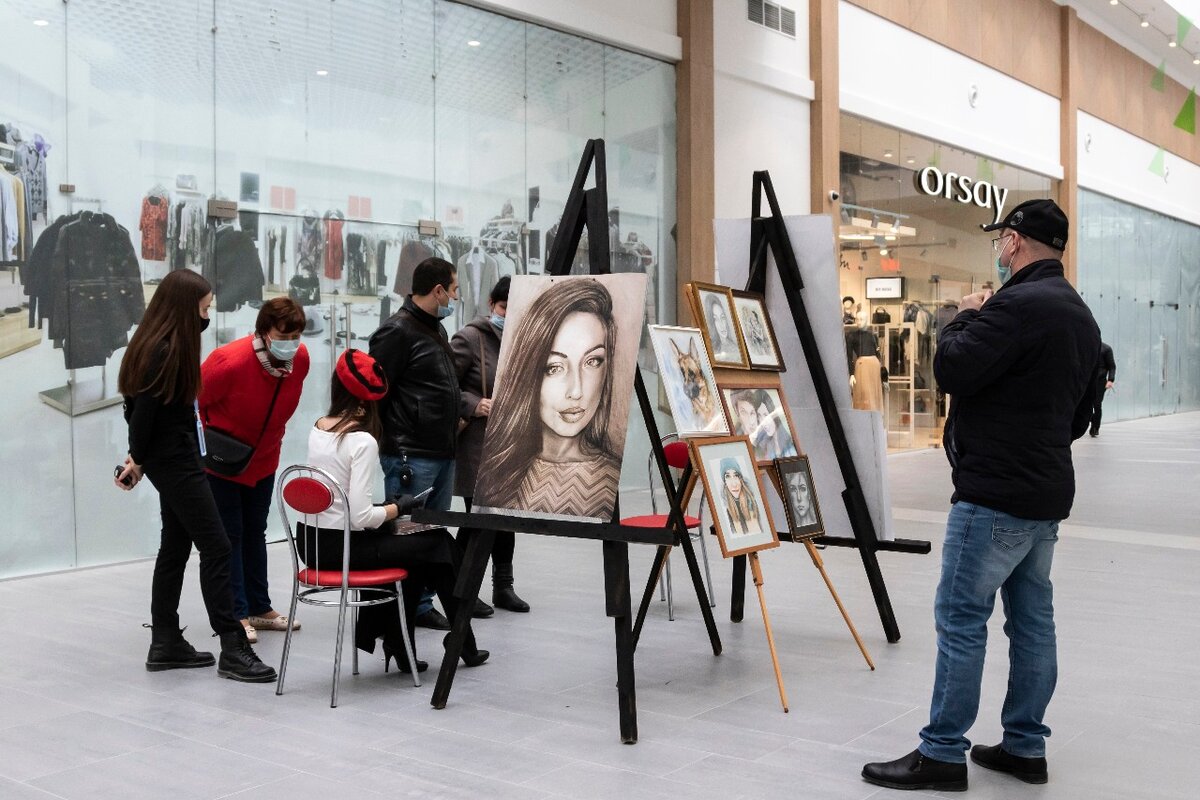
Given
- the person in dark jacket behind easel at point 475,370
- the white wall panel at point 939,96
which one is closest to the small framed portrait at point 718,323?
the person in dark jacket behind easel at point 475,370

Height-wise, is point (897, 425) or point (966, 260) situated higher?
point (966, 260)

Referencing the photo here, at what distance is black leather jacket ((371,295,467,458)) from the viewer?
540 cm

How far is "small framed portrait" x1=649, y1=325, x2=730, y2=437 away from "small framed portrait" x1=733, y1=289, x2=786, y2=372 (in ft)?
1.44

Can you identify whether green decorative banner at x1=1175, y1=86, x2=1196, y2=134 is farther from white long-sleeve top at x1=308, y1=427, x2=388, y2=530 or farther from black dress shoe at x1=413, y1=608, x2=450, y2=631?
white long-sleeve top at x1=308, y1=427, x2=388, y2=530

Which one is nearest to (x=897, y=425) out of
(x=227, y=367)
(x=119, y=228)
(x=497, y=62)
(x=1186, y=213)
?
(x=497, y=62)

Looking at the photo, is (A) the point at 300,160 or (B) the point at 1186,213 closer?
(A) the point at 300,160

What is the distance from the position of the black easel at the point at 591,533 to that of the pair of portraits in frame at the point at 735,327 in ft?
1.64

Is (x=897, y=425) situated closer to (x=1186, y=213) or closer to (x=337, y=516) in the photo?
(x=337, y=516)

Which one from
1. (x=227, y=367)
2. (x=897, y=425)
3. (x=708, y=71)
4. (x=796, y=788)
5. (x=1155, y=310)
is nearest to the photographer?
(x=796, y=788)

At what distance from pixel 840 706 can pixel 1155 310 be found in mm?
24709

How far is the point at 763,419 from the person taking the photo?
201 inches

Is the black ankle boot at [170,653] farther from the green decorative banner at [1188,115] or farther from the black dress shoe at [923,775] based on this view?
the green decorative banner at [1188,115]

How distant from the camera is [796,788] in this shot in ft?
11.4

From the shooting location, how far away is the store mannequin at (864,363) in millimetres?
15602
